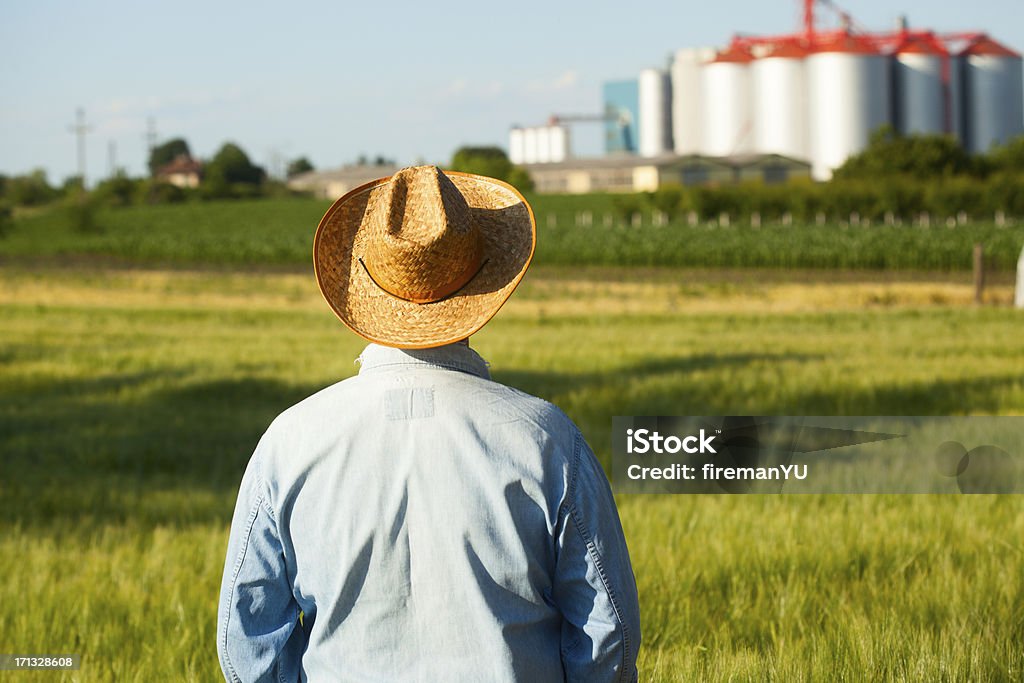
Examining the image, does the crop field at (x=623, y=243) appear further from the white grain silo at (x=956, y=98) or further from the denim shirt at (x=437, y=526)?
the white grain silo at (x=956, y=98)

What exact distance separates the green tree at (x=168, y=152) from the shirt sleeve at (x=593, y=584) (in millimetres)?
161631

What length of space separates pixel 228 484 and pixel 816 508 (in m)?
4.51

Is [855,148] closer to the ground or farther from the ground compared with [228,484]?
farther from the ground

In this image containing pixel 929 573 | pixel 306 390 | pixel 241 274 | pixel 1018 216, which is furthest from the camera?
pixel 1018 216

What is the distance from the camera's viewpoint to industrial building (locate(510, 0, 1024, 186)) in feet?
339

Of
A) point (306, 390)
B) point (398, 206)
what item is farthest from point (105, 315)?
point (398, 206)

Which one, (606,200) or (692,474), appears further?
(606,200)

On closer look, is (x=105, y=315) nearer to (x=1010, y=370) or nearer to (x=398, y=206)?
(x=1010, y=370)

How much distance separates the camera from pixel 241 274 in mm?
44656

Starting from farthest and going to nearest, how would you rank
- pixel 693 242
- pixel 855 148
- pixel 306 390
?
pixel 855 148
pixel 693 242
pixel 306 390

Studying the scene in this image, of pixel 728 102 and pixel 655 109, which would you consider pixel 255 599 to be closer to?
pixel 728 102

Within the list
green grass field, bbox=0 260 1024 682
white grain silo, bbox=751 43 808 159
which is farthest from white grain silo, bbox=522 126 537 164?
green grass field, bbox=0 260 1024 682

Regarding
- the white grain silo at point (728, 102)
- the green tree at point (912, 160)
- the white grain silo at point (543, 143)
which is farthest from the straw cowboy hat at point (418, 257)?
the white grain silo at point (543, 143)

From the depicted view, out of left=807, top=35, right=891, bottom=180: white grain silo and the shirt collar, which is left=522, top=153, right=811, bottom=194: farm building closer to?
left=807, top=35, right=891, bottom=180: white grain silo
